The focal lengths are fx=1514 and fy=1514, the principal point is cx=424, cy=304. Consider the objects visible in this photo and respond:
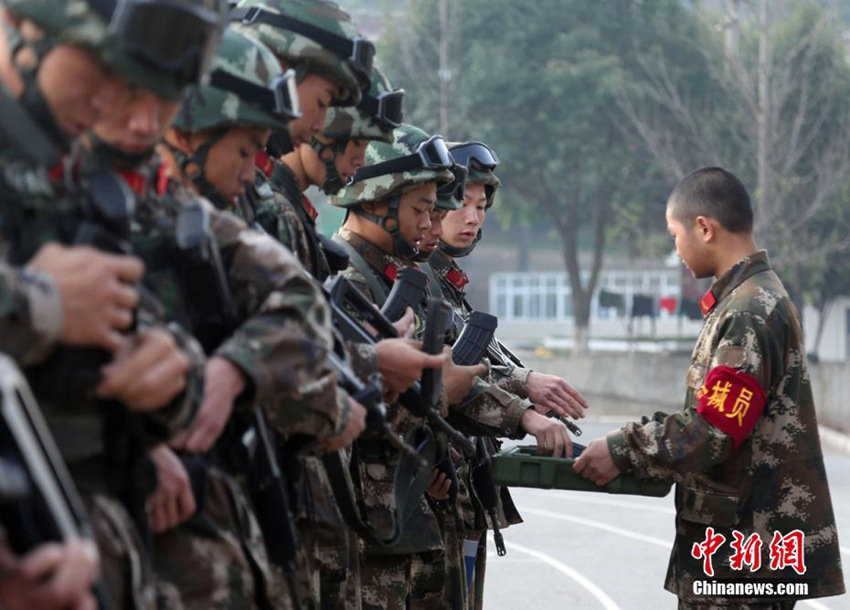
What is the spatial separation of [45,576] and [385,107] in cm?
295

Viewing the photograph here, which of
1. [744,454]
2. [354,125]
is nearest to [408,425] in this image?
[354,125]

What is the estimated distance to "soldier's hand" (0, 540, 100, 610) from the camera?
89.2 inches

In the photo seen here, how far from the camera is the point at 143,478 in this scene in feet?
9.42

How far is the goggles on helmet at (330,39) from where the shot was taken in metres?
4.50

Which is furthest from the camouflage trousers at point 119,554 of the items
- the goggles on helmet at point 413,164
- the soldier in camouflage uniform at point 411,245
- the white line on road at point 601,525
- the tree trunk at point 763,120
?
the tree trunk at point 763,120

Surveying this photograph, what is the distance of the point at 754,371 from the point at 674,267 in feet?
145

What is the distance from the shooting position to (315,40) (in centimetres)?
450

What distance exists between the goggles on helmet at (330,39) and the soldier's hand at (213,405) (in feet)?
5.61

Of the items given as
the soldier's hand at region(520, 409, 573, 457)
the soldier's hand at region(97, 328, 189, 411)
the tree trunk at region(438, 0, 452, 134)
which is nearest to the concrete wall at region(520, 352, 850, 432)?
the tree trunk at region(438, 0, 452, 134)

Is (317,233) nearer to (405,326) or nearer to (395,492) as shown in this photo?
(405,326)

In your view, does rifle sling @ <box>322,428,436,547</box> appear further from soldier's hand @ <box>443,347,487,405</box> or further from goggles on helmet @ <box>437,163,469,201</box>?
goggles on helmet @ <box>437,163,469,201</box>

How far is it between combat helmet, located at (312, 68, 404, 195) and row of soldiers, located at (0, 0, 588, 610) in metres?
0.01

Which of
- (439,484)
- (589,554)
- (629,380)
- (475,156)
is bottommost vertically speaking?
(629,380)

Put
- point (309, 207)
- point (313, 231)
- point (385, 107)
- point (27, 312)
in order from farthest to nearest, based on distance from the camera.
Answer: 1. point (385, 107)
2. point (309, 207)
3. point (313, 231)
4. point (27, 312)
